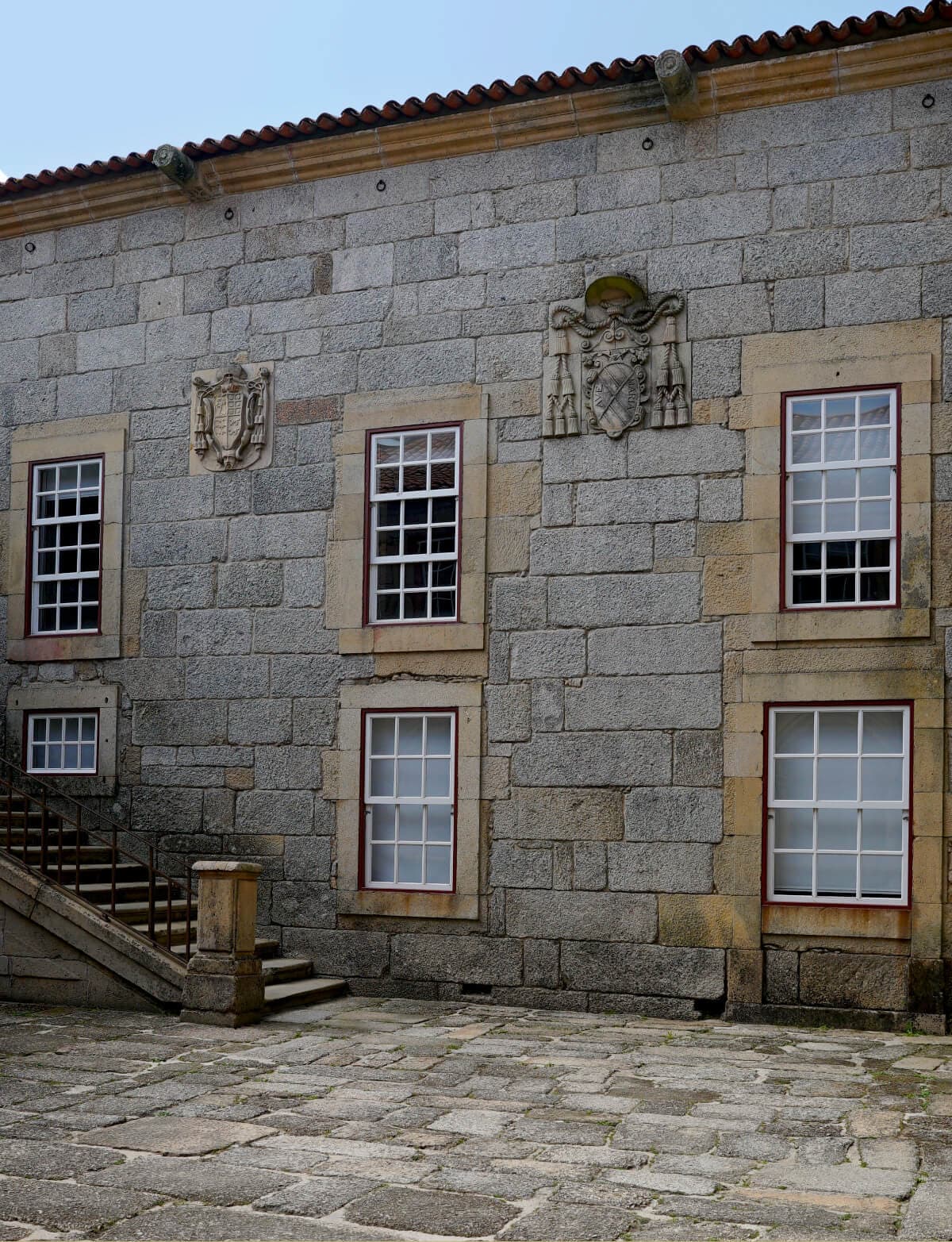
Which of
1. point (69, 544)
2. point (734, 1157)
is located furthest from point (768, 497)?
point (69, 544)

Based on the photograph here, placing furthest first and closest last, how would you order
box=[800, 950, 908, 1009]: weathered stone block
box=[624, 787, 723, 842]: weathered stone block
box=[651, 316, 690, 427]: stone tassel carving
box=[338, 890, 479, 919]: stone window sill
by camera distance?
box=[338, 890, 479, 919]: stone window sill
box=[651, 316, 690, 427]: stone tassel carving
box=[624, 787, 723, 842]: weathered stone block
box=[800, 950, 908, 1009]: weathered stone block

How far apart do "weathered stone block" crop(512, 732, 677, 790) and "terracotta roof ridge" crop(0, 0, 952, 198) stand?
4.30 meters

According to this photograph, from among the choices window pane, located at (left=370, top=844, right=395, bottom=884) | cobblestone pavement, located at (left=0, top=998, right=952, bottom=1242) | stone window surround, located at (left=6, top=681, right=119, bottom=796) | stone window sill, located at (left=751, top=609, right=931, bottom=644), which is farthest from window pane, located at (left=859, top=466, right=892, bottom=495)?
stone window surround, located at (left=6, top=681, right=119, bottom=796)

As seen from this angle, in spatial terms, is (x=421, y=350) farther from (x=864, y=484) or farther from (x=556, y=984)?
(x=556, y=984)

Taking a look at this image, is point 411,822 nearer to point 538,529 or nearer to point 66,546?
point 538,529

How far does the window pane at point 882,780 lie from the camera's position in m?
8.63

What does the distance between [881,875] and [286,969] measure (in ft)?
12.8

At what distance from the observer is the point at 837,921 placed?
28.1 ft

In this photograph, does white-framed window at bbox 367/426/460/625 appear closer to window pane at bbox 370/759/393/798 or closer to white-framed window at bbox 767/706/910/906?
window pane at bbox 370/759/393/798

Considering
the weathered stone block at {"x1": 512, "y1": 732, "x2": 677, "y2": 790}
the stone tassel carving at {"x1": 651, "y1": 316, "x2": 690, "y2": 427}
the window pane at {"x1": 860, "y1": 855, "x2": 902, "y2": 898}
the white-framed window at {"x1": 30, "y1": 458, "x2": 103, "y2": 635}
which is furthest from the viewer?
the white-framed window at {"x1": 30, "y1": 458, "x2": 103, "y2": 635}

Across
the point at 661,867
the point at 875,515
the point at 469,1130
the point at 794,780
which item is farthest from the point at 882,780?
the point at 469,1130

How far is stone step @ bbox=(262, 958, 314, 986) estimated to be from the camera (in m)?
9.35

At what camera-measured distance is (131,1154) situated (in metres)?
5.51

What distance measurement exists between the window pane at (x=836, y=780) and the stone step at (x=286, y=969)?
3.65 m
